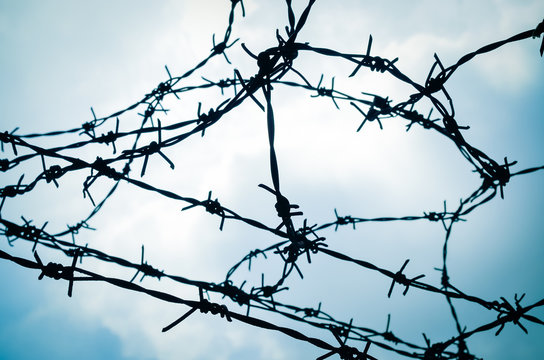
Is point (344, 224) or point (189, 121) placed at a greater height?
point (344, 224)

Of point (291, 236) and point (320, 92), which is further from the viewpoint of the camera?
point (320, 92)

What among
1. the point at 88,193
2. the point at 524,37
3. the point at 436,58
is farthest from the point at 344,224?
the point at 88,193

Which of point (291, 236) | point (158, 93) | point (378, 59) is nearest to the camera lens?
point (291, 236)

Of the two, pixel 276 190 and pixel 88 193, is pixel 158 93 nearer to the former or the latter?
pixel 88 193

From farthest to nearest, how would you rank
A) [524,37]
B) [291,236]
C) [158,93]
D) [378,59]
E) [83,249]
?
[158,93], [378,59], [83,249], [291,236], [524,37]

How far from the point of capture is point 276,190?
1.49 metres

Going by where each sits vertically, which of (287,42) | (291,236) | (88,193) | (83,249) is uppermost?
(287,42)

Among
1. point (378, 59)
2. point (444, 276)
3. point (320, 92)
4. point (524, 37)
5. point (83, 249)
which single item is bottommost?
point (83, 249)

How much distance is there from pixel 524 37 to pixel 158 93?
2.44 m

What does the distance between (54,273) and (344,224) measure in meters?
2.21

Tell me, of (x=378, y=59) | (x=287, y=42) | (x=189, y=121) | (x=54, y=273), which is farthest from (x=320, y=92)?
(x=54, y=273)

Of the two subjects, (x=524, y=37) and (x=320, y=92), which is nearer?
(x=524, y=37)

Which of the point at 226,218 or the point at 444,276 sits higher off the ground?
the point at 444,276

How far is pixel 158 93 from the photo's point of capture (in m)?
2.71
